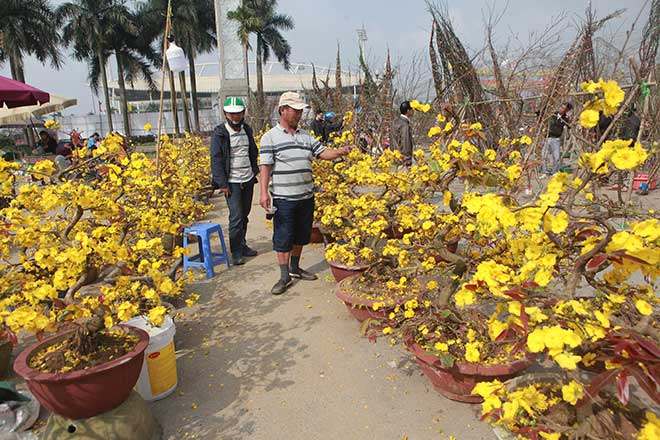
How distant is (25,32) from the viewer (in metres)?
20.7

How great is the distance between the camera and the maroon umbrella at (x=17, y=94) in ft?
18.5

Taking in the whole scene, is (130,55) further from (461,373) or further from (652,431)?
(652,431)

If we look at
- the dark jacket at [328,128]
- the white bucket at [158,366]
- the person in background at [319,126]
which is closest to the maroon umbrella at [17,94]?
the person in background at [319,126]

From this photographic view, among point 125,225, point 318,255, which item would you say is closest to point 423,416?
point 125,225

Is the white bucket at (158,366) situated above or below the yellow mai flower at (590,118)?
below

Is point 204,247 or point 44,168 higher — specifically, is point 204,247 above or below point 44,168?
below

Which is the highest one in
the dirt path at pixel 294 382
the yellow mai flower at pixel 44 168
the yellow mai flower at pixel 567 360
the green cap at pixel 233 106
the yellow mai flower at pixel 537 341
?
the green cap at pixel 233 106

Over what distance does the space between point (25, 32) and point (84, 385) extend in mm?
25809

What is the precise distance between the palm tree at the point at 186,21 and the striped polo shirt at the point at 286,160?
24724mm

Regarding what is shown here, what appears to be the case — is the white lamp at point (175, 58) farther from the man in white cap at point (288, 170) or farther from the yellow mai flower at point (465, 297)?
the yellow mai flower at point (465, 297)

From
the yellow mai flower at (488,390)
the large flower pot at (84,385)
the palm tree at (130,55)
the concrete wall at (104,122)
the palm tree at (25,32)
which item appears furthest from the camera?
the concrete wall at (104,122)

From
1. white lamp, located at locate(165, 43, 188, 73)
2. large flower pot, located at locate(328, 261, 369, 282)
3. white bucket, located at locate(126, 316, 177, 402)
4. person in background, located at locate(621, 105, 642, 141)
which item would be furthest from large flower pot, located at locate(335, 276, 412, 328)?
person in background, located at locate(621, 105, 642, 141)

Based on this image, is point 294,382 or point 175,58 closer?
point 294,382

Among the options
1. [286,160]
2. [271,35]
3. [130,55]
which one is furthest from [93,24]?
[286,160]
